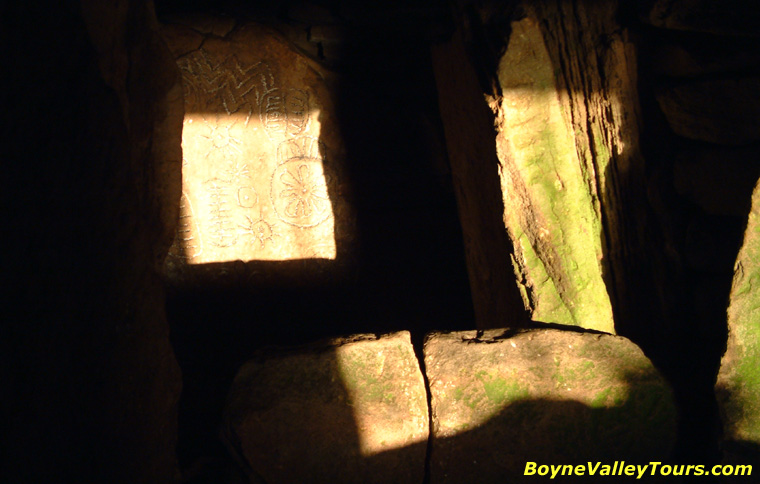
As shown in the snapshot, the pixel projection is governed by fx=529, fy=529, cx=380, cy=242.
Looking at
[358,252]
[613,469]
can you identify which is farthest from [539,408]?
[358,252]

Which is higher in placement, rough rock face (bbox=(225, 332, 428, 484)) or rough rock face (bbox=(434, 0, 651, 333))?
rough rock face (bbox=(434, 0, 651, 333))

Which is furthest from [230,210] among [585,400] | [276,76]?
[585,400]

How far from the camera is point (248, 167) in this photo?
2.11m

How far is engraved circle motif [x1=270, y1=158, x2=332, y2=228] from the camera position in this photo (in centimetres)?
214

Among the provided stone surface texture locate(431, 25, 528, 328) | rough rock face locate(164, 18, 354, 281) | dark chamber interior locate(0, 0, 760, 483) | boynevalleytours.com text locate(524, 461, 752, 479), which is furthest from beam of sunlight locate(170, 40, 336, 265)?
boynevalleytours.com text locate(524, 461, 752, 479)

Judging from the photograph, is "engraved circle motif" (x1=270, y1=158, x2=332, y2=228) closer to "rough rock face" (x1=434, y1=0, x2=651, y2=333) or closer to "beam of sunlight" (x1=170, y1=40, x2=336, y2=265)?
"beam of sunlight" (x1=170, y1=40, x2=336, y2=265)

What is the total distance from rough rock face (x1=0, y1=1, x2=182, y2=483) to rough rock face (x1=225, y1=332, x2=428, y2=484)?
124mm

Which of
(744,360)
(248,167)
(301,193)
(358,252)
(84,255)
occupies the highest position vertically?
(248,167)

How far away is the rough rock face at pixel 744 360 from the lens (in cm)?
92

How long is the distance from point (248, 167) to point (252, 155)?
→ 0.17ft

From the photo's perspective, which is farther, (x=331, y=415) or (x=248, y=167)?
(x=248, y=167)

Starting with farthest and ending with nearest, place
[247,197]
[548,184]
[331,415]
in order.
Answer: [247,197]
[548,184]
[331,415]

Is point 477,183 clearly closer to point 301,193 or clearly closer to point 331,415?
point 301,193

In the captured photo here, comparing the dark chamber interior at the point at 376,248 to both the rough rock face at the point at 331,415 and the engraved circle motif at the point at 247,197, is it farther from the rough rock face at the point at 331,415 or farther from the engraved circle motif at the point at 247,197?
the rough rock face at the point at 331,415
